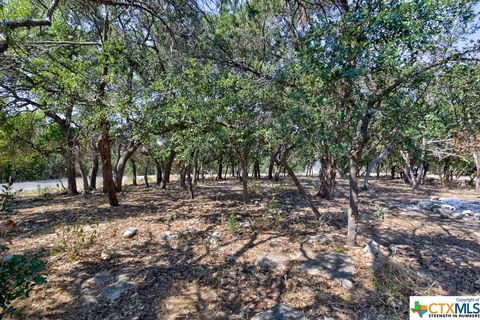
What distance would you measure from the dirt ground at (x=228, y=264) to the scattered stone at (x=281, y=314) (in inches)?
2.9

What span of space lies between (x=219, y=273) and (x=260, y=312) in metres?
0.92

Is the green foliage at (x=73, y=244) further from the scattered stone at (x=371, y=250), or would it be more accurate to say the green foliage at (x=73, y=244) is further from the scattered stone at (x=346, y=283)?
the scattered stone at (x=371, y=250)

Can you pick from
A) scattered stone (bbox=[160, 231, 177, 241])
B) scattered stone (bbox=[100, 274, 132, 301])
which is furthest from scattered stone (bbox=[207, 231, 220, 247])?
scattered stone (bbox=[100, 274, 132, 301])

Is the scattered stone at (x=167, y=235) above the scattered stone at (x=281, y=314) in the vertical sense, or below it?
above

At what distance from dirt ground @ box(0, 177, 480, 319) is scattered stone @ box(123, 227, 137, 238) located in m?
0.09

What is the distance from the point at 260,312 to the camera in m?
2.72

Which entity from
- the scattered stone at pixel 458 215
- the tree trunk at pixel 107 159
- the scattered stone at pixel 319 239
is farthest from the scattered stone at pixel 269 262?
the scattered stone at pixel 458 215

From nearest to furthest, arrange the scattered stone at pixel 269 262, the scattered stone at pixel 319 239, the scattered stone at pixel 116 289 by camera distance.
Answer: the scattered stone at pixel 116 289, the scattered stone at pixel 269 262, the scattered stone at pixel 319 239

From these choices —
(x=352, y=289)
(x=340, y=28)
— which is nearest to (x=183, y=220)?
(x=352, y=289)

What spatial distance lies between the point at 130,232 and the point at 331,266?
3.69 m

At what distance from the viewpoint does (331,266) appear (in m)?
3.57

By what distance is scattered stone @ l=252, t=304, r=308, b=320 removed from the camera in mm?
2628

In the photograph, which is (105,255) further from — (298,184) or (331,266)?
(298,184)

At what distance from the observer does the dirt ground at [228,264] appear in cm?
283
